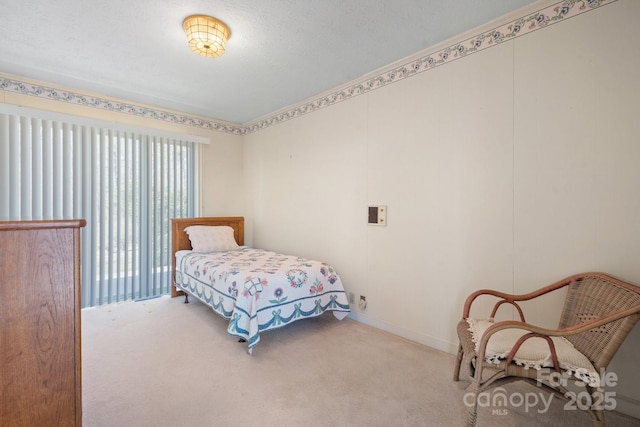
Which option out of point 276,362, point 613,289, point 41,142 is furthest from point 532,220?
point 41,142

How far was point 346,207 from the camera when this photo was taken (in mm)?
3092

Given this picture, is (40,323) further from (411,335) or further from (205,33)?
(411,335)

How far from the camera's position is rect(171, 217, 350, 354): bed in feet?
7.55

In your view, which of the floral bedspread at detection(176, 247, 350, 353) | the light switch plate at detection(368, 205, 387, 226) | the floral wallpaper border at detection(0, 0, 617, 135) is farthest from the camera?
the light switch plate at detection(368, 205, 387, 226)

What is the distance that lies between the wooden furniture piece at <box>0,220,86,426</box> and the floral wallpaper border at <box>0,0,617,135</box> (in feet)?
8.66

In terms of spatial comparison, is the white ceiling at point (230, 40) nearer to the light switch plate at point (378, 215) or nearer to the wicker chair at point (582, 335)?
the light switch plate at point (378, 215)

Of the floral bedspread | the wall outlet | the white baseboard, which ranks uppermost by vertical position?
the floral bedspread

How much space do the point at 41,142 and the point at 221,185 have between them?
202cm

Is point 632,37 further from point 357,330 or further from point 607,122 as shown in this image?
point 357,330

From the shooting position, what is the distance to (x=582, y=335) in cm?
152

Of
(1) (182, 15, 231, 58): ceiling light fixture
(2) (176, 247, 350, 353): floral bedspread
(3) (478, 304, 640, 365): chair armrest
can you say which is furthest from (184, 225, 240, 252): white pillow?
(3) (478, 304, 640, 365): chair armrest

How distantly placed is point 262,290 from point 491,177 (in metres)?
1.99

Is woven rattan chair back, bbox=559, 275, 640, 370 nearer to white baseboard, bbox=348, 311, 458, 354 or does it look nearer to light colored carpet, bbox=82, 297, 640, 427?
light colored carpet, bbox=82, 297, 640, 427

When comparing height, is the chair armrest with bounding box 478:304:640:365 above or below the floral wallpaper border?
below
